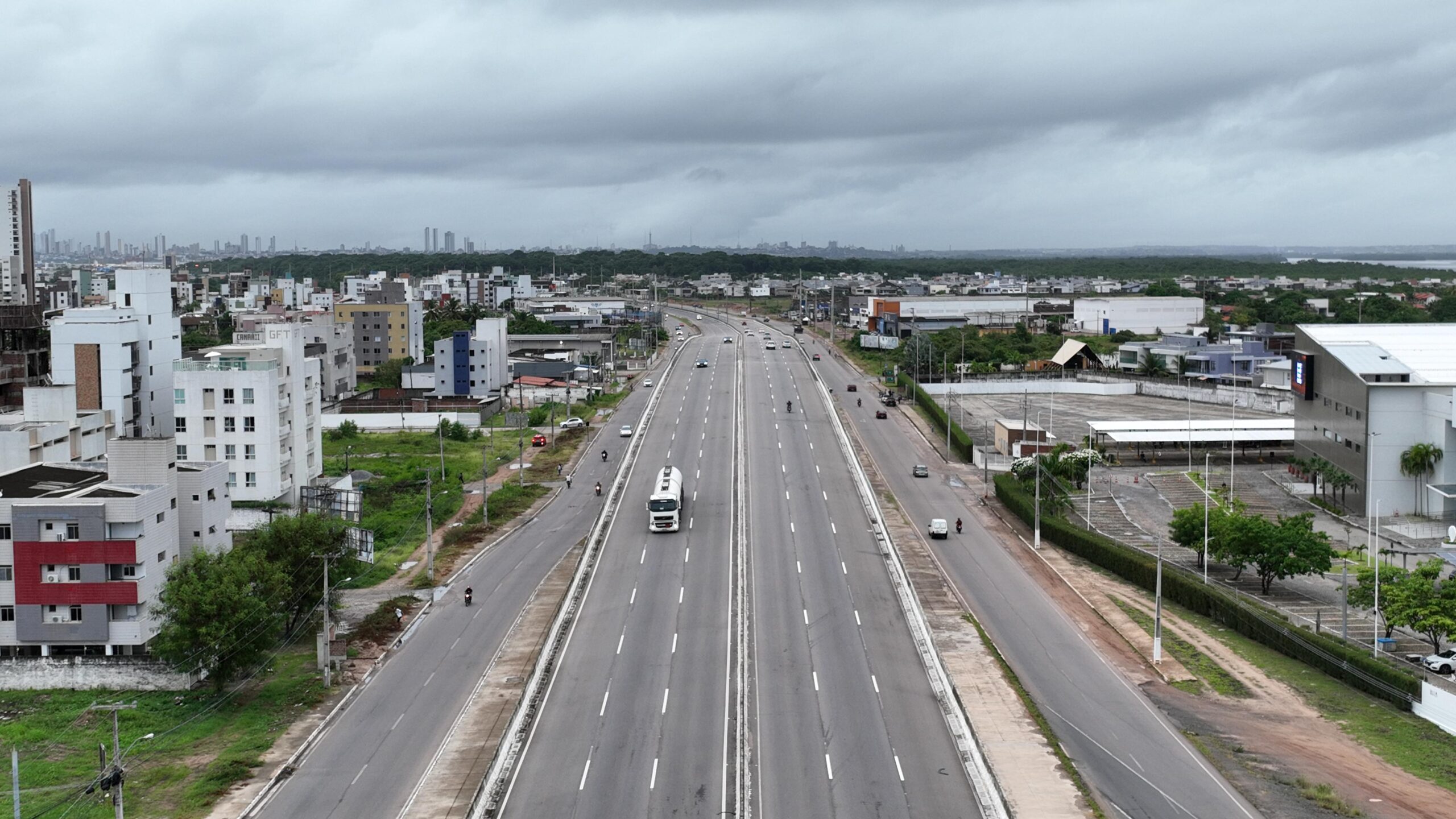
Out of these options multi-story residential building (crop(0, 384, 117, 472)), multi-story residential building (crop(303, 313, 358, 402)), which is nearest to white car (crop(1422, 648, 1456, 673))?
multi-story residential building (crop(0, 384, 117, 472))

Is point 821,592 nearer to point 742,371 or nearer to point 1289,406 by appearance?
point 1289,406

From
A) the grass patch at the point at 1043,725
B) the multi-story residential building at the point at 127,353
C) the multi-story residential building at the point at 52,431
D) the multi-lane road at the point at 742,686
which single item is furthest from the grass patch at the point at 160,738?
the multi-story residential building at the point at 127,353

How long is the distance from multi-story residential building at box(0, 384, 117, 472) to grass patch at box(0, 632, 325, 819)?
2706 cm

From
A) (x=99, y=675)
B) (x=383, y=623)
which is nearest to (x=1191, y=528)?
(x=383, y=623)

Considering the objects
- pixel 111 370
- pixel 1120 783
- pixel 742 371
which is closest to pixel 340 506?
pixel 111 370

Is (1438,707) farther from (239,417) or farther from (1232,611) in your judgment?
(239,417)

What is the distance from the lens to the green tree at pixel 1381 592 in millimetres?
51875

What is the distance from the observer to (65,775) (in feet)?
134

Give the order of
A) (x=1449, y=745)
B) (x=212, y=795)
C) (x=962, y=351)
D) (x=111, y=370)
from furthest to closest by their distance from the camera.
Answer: (x=962, y=351) < (x=111, y=370) < (x=1449, y=745) < (x=212, y=795)

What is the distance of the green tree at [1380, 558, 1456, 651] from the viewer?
49.1 m

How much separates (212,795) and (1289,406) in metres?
104

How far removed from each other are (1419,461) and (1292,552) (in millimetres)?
19302

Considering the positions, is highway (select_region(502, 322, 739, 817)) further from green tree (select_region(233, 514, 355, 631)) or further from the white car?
the white car

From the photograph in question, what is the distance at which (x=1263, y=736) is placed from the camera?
143 ft
